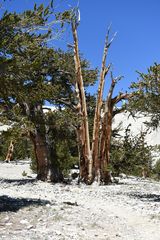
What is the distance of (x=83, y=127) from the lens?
68.4 feet

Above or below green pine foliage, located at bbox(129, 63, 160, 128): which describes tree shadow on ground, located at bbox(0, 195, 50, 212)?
below

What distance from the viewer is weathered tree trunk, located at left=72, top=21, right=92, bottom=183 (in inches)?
814

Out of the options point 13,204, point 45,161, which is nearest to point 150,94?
point 13,204

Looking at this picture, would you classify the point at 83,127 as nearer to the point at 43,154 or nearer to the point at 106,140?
the point at 106,140

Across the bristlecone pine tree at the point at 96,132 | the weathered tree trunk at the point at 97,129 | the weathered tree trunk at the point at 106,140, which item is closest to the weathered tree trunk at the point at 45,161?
the bristlecone pine tree at the point at 96,132

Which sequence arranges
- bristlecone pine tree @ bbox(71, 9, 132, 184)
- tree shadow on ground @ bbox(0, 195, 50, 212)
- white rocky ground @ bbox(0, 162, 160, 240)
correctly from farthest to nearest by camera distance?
bristlecone pine tree @ bbox(71, 9, 132, 184)
tree shadow on ground @ bbox(0, 195, 50, 212)
white rocky ground @ bbox(0, 162, 160, 240)

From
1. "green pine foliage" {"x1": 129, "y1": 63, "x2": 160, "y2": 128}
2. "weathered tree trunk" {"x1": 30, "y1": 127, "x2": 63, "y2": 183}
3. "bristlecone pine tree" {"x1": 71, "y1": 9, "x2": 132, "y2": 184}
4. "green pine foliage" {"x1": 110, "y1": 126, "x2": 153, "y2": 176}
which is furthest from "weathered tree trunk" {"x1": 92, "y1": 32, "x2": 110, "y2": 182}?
"green pine foliage" {"x1": 129, "y1": 63, "x2": 160, "y2": 128}

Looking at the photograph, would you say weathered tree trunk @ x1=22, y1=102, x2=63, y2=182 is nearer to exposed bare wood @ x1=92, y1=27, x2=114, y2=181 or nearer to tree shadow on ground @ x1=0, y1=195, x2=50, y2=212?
exposed bare wood @ x1=92, y1=27, x2=114, y2=181

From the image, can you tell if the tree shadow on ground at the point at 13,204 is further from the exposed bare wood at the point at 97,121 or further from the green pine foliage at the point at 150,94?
the exposed bare wood at the point at 97,121

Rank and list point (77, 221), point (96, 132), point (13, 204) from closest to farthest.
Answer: point (77, 221)
point (13, 204)
point (96, 132)

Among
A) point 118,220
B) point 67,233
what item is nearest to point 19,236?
point 67,233

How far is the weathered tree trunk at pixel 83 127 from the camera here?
20672 millimetres

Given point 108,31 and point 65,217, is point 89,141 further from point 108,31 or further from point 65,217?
point 65,217

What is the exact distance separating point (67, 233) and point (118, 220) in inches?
90.9
